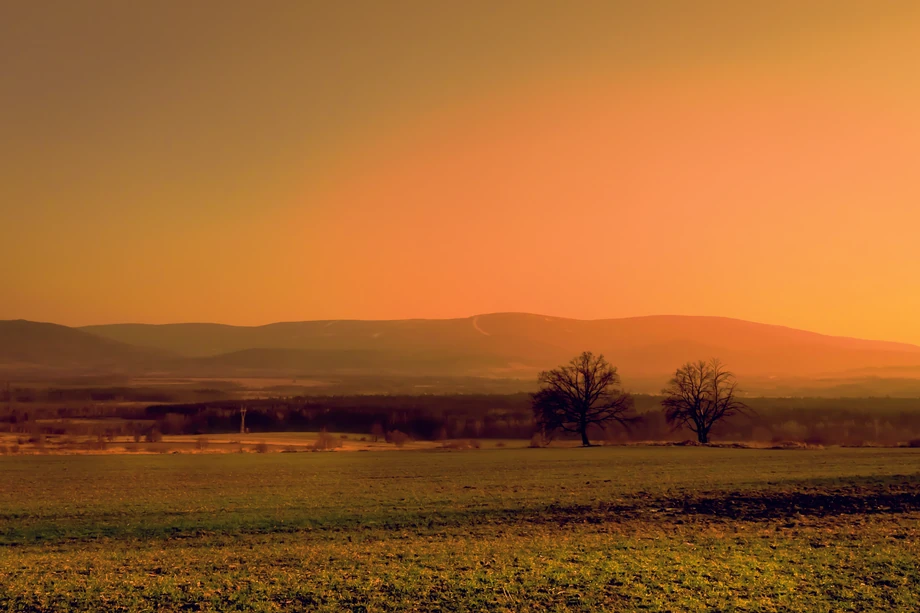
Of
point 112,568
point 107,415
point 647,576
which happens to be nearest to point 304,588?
point 112,568

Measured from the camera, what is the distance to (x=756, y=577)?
17188mm

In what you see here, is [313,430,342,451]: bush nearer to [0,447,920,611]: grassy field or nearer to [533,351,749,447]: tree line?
[533,351,749,447]: tree line

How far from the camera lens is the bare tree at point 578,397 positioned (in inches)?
3317

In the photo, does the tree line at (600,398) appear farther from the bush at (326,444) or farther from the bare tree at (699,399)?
the bush at (326,444)

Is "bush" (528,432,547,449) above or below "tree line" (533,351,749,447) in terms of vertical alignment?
below

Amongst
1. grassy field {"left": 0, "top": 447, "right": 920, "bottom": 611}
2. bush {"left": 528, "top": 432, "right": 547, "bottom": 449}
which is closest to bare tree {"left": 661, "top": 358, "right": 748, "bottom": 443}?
bush {"left": 528, "top": 432, "right": 547, "bottom": 449}

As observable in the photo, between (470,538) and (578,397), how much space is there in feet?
206

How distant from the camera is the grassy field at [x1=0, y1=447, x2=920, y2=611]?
15656 mm

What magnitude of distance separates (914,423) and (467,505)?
158732 mm

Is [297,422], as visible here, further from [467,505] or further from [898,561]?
[898,561]

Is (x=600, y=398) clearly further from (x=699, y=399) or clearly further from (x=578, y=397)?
(x=699, y=399)

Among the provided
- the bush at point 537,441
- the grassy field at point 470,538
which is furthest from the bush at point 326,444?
the grassy field at point 470,538

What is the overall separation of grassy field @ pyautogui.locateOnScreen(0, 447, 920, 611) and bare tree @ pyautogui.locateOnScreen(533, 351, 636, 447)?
32.4 m

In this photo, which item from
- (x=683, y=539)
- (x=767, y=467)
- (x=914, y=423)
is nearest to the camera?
(x=683, y=539)
